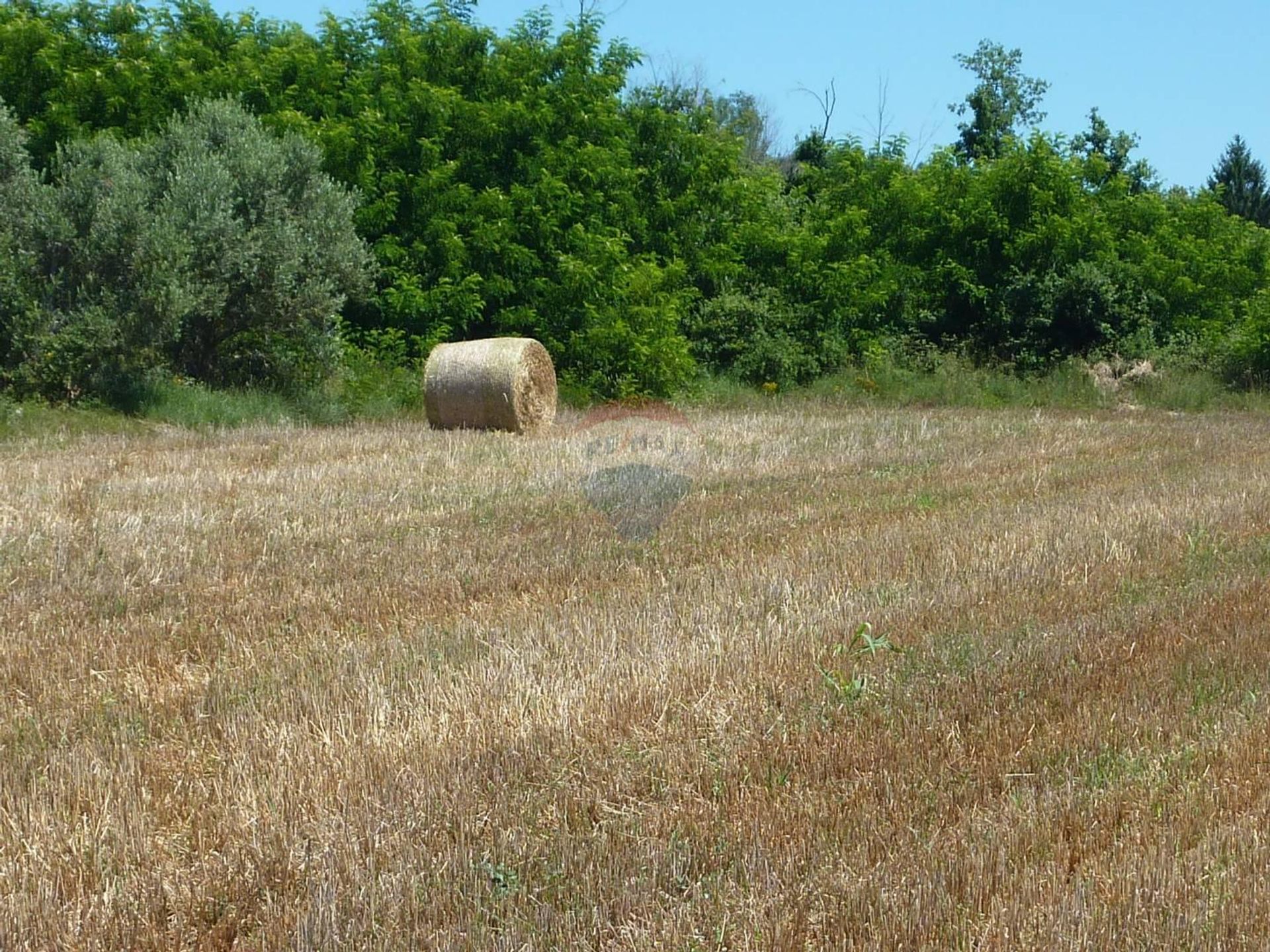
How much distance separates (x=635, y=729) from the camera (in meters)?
4.89

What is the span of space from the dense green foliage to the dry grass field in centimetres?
829

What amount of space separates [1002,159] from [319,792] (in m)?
23.2

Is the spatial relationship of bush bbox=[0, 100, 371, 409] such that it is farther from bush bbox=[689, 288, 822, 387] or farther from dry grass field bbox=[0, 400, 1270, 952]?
dry grass field bbox=[0, 400, 1270, 952]

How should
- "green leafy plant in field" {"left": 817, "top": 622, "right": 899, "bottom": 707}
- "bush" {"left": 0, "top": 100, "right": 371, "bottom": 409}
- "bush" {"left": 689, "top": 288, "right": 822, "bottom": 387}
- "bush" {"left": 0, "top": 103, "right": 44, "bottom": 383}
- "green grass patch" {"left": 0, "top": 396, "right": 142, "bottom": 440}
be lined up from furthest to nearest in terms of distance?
1. "bush" {"left": 689, "top": 288, "right": 822, "bottom": 387}
2. "bush" {"left": 0, "top": 100, "right": 371, "bottom": 409}
3. "bush" {"left": 0, "top": 103, "right": 44, "bottom": 383}
4. "green grass patch" {"left": 0, "top": 396, "right": 142, "bottom": 440}
5. "green leafy plant in field" {"left": 817, "top": 622, "right": 899, "bottom": 707}

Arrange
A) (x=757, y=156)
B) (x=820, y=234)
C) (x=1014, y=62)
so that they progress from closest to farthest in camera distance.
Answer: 1. (x=820, y=234)
2. (x=1014, y=62)
3. (x=757, y=156)

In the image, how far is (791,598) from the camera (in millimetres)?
6863

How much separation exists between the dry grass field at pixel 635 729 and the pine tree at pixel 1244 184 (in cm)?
4726

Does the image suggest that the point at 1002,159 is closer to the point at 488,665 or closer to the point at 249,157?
the point at 249,157

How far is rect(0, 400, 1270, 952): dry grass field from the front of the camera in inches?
139

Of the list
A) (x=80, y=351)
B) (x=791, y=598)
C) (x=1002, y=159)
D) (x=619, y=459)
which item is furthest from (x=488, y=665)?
(x=1002, y=159)

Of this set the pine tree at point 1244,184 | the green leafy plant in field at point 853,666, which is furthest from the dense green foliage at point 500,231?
the pine tree at point 1244,184

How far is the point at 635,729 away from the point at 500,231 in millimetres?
16585

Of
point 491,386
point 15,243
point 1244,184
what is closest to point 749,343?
point 491,386

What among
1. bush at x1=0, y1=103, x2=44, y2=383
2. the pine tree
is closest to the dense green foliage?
bush at x1=0, y1=103, x2=44, y2=383
